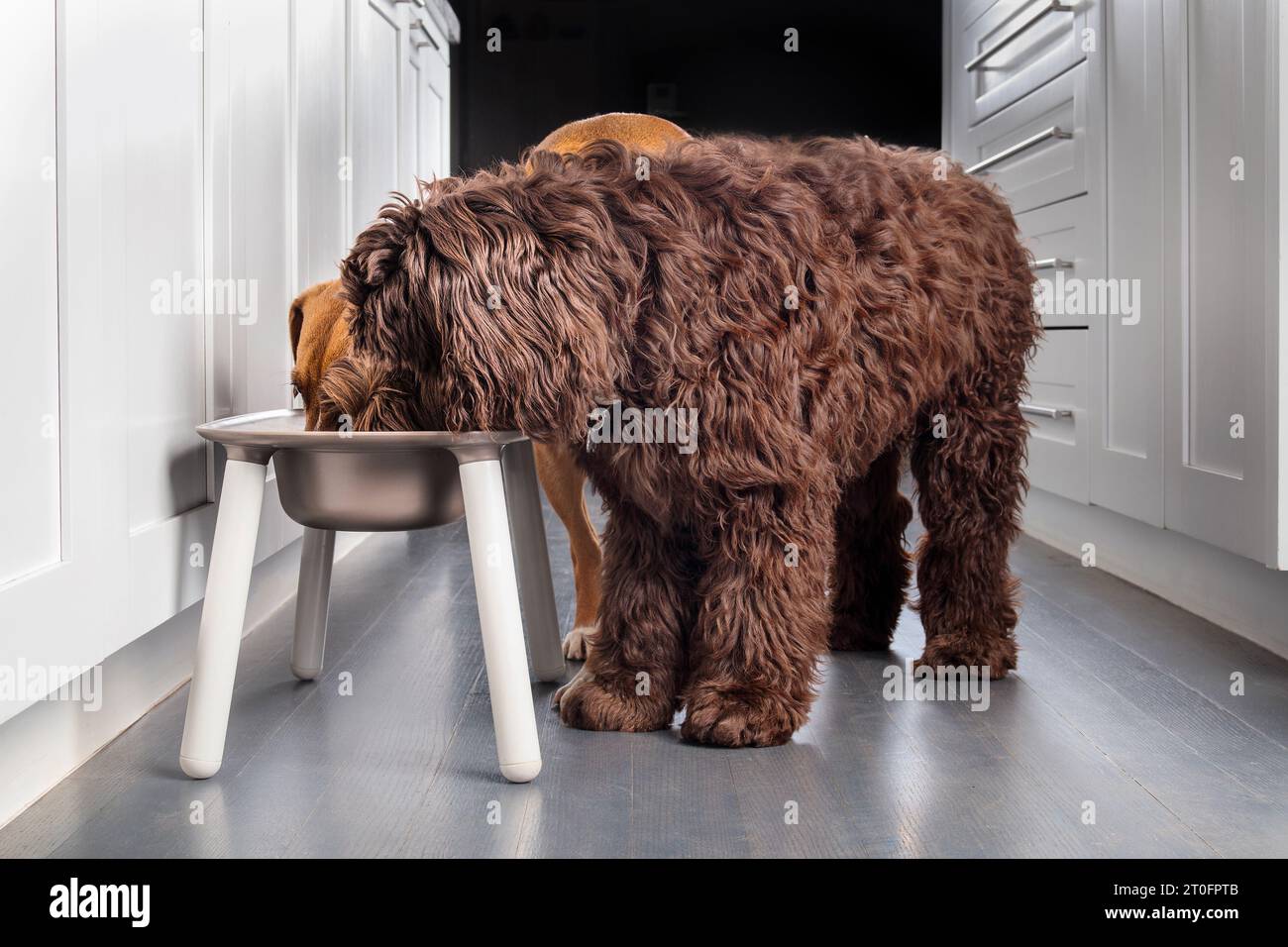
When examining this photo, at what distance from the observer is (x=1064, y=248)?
10.5 ft

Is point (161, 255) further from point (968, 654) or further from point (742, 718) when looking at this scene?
point (968, 654)

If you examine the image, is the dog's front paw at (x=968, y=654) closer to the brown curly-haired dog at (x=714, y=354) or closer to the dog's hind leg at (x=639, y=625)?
the brown curly-haired dog at (x=714, y=354)

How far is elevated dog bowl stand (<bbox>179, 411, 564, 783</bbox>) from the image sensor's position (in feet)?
4.72

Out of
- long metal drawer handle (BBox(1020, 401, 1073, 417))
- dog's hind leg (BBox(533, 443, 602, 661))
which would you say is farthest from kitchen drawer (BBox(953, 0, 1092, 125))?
dog's hind leg (BBox(533, 443, 602, 661))

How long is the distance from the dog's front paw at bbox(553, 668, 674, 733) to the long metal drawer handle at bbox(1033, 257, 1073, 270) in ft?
6.46

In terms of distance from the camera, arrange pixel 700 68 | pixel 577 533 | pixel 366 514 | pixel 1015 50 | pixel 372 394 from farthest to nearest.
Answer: pixel 700 68 → pixel 1015 50 → pixel 577 533 → pixel 366 514 → pixel 372 394

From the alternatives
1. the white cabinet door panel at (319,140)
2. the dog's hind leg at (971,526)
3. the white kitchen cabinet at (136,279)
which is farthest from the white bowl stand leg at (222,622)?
the dog's hind leg at (971,526)

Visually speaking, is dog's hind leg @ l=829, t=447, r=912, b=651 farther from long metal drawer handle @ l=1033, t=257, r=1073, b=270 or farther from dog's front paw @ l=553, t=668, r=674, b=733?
long metal drawer handle @ l=1033, t=257, r=1073, b=270

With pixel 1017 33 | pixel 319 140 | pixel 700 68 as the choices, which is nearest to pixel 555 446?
pixel 319 140

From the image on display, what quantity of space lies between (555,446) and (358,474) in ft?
1.08

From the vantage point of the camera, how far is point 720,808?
4.63ft
